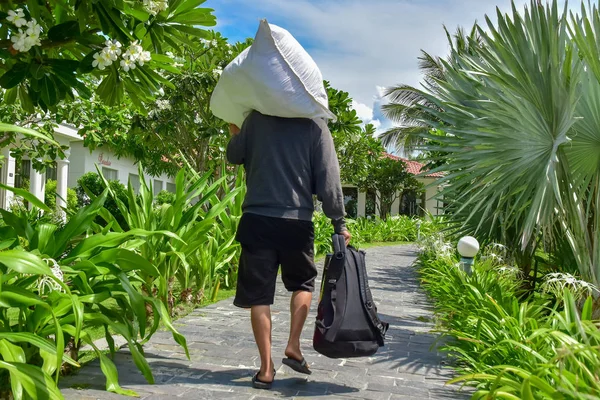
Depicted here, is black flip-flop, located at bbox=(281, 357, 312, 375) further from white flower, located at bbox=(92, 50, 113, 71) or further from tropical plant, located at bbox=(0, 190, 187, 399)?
white flower, located at bbox=(92, 50, 113, 71)

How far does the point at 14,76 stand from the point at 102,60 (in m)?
0.40

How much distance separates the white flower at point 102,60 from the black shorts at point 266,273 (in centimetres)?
115

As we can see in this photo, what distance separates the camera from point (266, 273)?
3.21m

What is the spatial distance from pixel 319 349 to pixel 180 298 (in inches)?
106

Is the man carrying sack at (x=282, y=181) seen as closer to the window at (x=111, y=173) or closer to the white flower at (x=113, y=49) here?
the white flower at (x=113, y=49)

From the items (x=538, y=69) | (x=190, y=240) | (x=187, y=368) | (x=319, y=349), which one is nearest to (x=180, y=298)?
(x=190, y=240)

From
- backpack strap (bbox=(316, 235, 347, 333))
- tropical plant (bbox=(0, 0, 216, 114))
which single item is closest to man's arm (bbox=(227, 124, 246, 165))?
tropical plant (bbox=(0, 0, 216, 114))

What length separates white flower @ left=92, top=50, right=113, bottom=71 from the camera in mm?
2912

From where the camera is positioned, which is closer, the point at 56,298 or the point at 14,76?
the point at 56,298

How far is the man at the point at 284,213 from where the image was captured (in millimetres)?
3197

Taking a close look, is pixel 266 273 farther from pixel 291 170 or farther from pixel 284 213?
pixel 291 170

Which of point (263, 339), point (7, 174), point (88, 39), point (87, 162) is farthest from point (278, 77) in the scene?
point (87, 162)

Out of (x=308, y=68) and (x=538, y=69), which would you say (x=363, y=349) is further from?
(x=538, y=69)

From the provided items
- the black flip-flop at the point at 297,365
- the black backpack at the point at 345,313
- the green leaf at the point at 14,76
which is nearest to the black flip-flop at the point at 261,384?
the black flip-flop at the point at 297,365
